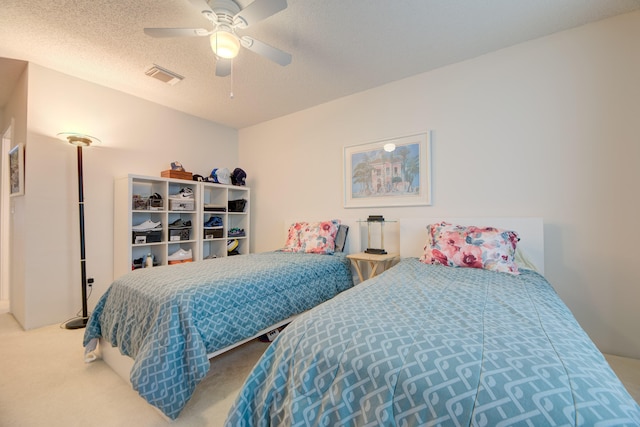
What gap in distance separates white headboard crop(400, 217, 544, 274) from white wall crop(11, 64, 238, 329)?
3.17m

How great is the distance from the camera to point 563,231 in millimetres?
2104

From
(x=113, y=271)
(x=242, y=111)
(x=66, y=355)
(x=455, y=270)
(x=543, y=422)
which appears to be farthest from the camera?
(x=242, y=111)

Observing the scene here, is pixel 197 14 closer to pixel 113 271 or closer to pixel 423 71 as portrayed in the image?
pixel 423 71

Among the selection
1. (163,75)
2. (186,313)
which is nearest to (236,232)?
(163,75)

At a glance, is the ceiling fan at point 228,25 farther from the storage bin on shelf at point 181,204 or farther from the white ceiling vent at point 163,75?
the storage bin on shelf at point 181,204

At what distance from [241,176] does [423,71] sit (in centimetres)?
274

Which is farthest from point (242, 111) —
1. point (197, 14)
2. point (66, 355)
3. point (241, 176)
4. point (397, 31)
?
point (66, 355)

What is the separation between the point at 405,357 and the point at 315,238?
2.27 m

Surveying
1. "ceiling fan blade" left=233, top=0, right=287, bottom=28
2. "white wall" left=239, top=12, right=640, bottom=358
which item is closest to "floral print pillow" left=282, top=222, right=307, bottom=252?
"white wall" left=239, top=12, right=640, bottom=358

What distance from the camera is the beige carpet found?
→ 141 cm

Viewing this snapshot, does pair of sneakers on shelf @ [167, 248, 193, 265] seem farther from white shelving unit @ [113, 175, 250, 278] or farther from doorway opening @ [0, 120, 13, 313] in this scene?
doorway opening @ [0, 120, 13, 313]

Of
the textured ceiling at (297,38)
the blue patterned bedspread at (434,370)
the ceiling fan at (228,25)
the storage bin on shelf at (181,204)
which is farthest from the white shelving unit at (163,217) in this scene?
the blue patterned bedspread at (434,370)

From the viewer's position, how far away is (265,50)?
1923 mm

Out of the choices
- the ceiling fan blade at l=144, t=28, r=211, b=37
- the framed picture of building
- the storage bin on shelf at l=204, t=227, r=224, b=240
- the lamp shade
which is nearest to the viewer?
the ceiling fan blade at l=144, t=28, r=211, b=37
